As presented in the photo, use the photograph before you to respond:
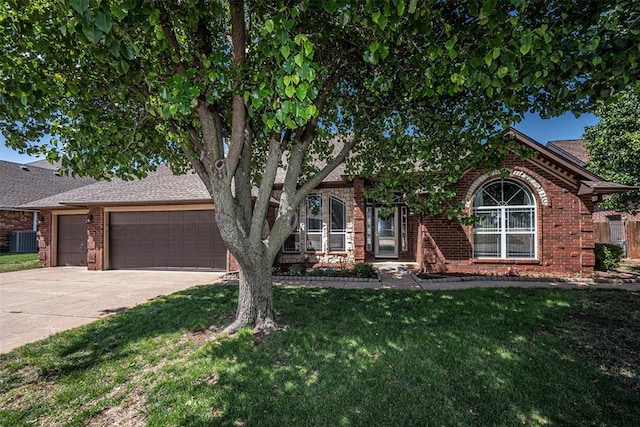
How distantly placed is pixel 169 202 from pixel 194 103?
8870 millimetres

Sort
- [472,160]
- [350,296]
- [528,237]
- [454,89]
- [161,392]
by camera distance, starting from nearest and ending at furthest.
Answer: [161,392] < [454,89] < [472,160] < [350,296] < [528,237]

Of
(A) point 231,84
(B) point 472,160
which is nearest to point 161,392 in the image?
(A) point 231,84

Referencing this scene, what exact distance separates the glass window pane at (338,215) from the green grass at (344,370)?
223 inches

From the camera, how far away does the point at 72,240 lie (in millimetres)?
13086

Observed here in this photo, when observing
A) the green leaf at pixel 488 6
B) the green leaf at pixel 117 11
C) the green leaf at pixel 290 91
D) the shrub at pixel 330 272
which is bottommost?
the shrub at pixel 330 272

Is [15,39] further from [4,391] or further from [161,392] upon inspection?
[161,392]

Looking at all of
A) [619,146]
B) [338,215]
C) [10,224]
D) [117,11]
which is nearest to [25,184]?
[10,224]

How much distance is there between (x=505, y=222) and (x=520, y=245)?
887mm

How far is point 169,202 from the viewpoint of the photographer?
11.0m

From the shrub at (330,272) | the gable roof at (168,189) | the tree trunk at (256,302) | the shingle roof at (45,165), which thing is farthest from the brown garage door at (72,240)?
the shingle roof at (45,165)

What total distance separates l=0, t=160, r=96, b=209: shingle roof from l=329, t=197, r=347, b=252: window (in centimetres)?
1549

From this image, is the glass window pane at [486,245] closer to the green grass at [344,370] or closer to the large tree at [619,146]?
the green grass at [344,370]

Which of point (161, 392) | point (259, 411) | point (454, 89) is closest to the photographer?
point (259, 411)

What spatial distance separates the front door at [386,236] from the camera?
12516 mm
